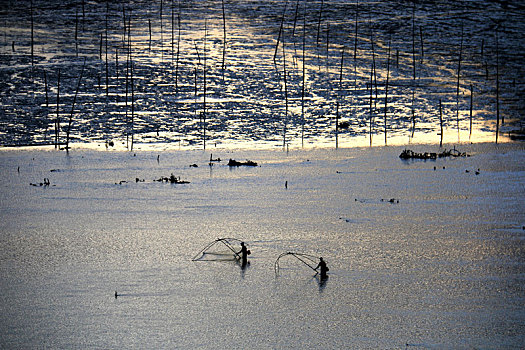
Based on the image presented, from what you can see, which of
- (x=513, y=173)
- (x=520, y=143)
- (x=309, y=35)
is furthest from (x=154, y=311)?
(x=309, y=35)

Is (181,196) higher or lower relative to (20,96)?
lower

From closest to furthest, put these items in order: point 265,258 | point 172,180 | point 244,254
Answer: point 244,254 → point 265,258 → point 172,180

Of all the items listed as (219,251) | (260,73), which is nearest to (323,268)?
(219,251)

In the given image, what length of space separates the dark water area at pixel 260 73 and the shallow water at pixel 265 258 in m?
4.45

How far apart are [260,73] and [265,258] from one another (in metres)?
15.5

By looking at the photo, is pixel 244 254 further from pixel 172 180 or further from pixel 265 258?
pixel 172 180

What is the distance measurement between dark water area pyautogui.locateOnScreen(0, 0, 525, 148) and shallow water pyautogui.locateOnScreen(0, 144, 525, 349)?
4453mm

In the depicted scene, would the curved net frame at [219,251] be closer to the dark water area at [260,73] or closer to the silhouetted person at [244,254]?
the silhouetted person at [244,254]

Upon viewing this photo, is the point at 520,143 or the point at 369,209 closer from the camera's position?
the point at 369,209

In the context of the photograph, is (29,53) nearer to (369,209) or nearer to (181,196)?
(181,196)

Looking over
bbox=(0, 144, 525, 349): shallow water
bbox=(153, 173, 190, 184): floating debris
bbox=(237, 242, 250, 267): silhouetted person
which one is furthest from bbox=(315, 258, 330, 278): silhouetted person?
bbox=(153, 173, 190, 184): floating debris

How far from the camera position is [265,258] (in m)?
7.61

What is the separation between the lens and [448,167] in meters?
13.1

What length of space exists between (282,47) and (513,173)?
15.7 metres
